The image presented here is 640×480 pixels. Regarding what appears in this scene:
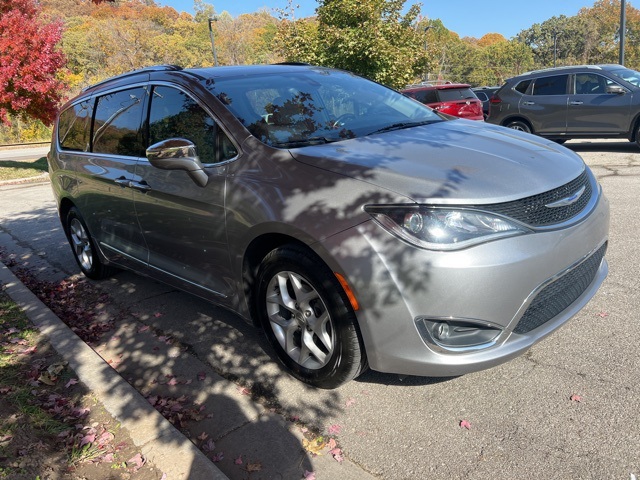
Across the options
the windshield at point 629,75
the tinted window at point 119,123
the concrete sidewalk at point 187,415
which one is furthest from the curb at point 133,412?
the windshield at point 629,75

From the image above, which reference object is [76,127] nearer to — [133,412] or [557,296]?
[133,412]

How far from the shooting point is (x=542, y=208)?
2.57m

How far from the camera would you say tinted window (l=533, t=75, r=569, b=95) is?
10891 millimetres

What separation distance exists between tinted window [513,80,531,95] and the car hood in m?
9.02

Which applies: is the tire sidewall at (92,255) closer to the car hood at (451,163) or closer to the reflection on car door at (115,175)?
the reflection on car door at (115,175)

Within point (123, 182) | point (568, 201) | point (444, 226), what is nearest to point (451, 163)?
point (444, 226)

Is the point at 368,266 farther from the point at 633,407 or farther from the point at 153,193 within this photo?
the point at 153,193

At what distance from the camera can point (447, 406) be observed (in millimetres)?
2770

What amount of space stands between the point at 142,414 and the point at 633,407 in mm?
2525

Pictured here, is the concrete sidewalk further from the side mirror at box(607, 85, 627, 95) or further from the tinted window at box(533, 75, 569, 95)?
the tinted window at box(533, 75, 569, 95)

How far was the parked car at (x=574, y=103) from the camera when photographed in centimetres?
1007

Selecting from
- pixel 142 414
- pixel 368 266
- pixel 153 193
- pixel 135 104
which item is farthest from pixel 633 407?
pixel 135 104

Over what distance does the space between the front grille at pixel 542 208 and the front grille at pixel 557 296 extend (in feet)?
0.96

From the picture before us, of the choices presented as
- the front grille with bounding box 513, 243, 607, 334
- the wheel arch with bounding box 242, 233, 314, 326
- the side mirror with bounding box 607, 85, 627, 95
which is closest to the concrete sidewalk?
the wheel arch with bounding box 242, 233, 314, 326
